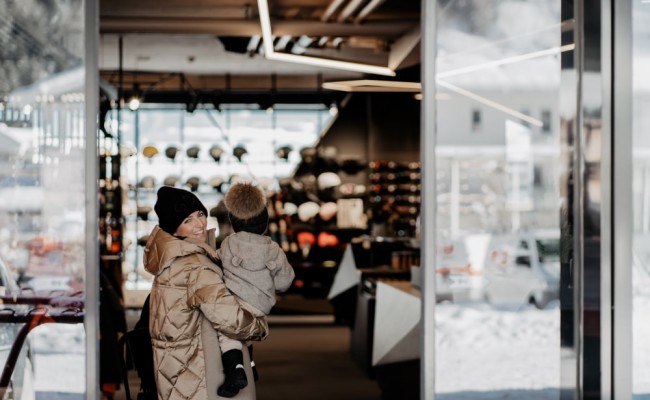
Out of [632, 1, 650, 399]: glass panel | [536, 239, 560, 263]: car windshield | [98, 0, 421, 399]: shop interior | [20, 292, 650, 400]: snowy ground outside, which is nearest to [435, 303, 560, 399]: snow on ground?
[20, 292, 650, 400]: snowy ground outside

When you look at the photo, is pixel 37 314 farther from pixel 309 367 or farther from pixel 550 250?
pixel 309 367

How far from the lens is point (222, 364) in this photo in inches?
179

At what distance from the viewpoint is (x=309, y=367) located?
9883 millimetres

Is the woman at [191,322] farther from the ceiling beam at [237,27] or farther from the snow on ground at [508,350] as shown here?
the ceiling beam at [237,27]

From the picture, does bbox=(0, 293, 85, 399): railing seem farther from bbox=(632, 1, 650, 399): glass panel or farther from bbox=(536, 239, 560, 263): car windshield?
bbox=(632, 1, 650, 399): glass panel

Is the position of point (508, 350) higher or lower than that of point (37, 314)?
lower

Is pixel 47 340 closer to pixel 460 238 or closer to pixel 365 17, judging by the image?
pixel 460 238

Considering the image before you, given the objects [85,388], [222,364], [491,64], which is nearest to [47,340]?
[85,388]

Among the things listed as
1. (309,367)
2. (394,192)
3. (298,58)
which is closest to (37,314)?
(298,58)

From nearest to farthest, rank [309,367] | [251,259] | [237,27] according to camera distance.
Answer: [251,259] → [309,367] → [237,27]

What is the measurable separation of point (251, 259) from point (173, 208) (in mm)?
430

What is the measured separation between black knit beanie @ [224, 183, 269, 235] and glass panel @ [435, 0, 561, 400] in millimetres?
921

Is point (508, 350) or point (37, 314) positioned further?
point (508, 350)

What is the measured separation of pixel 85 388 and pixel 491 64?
2.44 meters
